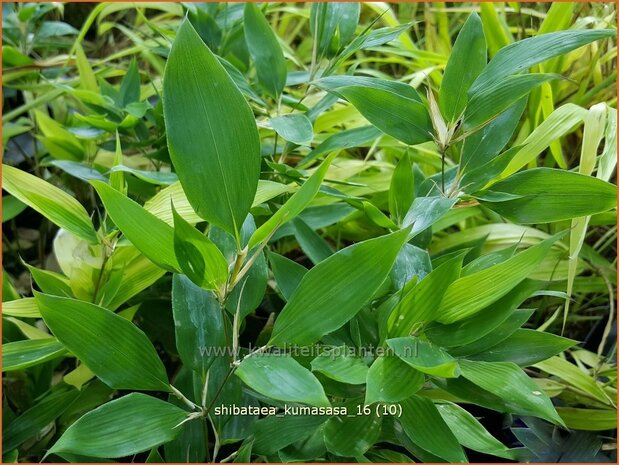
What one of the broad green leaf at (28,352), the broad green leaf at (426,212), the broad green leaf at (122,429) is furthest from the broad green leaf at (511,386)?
the broad green leaf at (28,352)

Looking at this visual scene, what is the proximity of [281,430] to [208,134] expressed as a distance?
0.78ft

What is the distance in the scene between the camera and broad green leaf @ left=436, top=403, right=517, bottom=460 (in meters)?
0.48

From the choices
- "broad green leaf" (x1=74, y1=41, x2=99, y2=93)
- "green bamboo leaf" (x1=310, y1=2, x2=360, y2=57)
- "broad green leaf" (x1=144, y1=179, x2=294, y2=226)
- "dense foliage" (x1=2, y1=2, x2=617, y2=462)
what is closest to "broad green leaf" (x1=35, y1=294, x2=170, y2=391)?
"dense foliage" (x1=2, y1=2, x2=617, y2=462)

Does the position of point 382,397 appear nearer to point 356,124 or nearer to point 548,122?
point 548,122

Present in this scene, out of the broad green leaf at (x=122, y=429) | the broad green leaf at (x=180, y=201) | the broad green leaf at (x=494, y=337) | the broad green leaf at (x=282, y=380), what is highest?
the broad green leaf at (x=180, y=201)

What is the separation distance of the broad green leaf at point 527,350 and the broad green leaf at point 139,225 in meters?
0.25

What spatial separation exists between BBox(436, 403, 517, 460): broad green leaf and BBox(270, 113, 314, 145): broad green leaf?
0.79 ft

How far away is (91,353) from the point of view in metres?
0.44

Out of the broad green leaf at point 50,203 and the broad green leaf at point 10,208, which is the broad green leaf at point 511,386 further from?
the broad green leaf at point 10,208

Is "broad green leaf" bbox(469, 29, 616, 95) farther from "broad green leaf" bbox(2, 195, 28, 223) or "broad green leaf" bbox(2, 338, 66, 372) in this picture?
"broad green leaf" bbox(2, 195, 28, 223)

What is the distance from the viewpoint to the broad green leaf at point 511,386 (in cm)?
45

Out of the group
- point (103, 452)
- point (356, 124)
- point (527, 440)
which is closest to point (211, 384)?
point (103, 452)

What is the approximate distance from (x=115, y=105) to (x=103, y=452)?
461 mm

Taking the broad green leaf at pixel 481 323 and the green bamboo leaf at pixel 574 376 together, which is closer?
the broad green leaf at pixel 481 323
